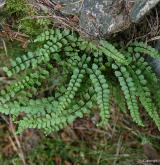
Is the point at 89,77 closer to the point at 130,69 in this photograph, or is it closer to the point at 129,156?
the point at 130,69

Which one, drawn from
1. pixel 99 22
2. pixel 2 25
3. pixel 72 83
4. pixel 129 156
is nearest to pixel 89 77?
pixel 72 83

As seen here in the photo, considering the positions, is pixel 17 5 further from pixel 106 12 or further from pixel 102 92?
pixel 102 92

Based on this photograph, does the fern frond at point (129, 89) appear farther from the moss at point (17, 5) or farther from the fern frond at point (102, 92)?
the moss at point (17, 5)

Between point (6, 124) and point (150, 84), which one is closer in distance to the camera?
point (150, 84)

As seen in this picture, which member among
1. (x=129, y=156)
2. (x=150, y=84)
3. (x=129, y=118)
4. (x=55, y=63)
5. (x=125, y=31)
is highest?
(x=125, y=31)

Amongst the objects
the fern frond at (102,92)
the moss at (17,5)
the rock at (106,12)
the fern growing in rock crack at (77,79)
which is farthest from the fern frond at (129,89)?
the moss at (17,5)

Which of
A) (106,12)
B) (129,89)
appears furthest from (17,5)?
(129,89)
